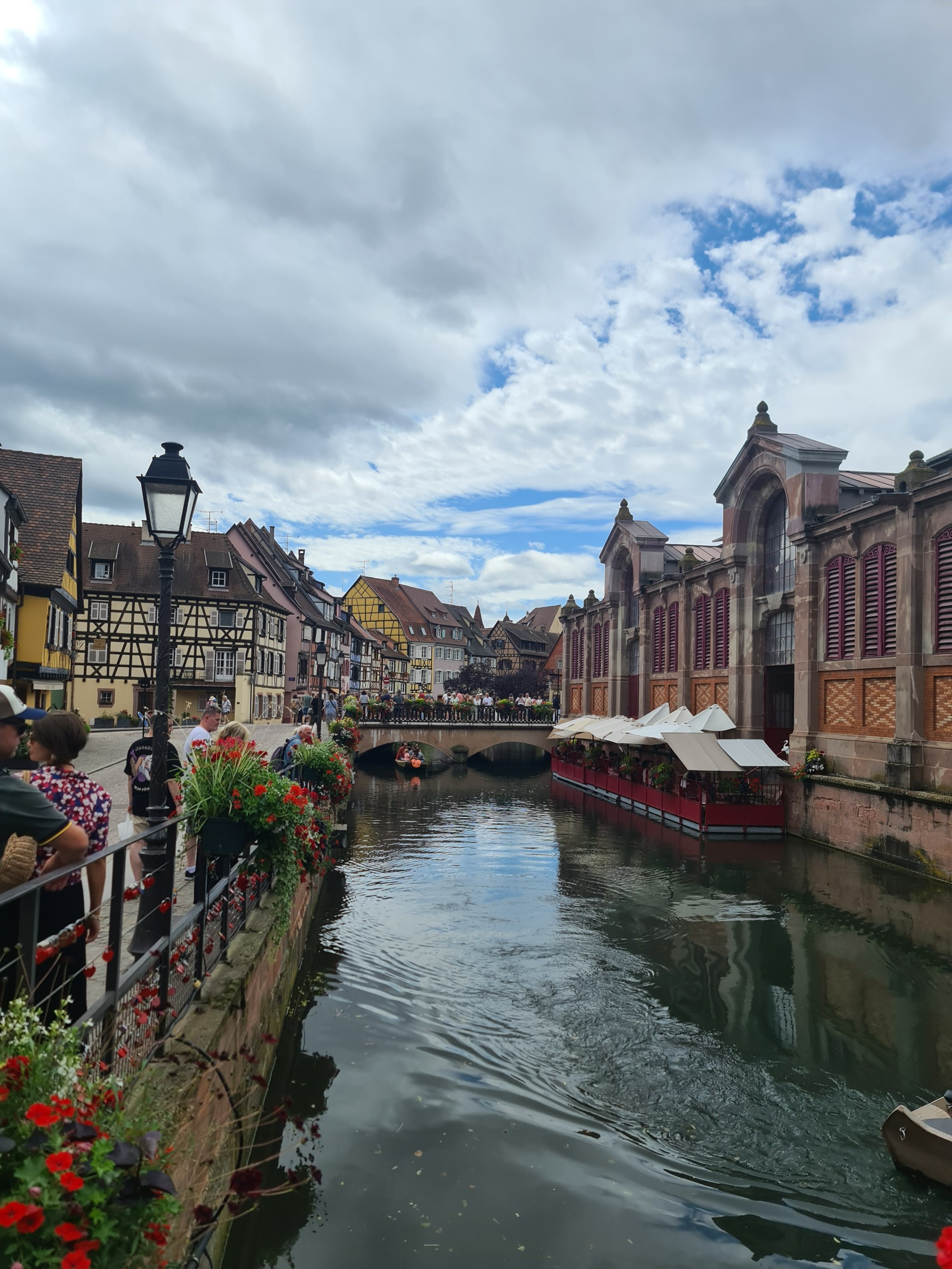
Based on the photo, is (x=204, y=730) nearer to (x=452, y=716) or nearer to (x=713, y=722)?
(x=713, y=722)

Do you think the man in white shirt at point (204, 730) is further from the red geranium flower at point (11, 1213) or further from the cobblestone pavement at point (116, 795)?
the red geranium flower at point (11, 1213)

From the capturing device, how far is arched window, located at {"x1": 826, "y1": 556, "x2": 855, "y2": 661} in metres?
22.4

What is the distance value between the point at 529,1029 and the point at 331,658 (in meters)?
58.4

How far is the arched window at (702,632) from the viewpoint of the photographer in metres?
31.6

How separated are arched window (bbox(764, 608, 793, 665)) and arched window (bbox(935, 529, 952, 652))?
7.30 meters

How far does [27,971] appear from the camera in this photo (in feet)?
10.3

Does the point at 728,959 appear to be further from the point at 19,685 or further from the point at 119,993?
the point at 19,685

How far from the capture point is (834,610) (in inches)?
913

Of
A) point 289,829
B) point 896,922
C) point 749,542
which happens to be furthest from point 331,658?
point 289,829

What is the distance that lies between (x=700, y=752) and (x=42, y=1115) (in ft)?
80.7

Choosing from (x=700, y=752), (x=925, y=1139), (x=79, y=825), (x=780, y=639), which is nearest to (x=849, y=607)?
(x=780, y=639)

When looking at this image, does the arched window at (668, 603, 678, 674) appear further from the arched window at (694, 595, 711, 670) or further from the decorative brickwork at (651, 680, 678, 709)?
the arched window at (694, 595, 711, 670)

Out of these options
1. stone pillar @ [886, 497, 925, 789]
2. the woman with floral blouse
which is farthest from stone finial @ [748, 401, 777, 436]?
the woman with floral blouse

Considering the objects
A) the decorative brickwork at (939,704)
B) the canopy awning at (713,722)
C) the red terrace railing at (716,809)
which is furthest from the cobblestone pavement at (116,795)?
the decorative brickwork at (939,704)
